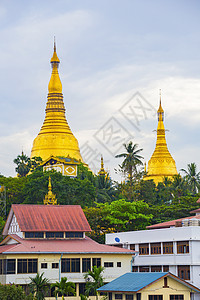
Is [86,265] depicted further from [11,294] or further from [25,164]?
[25,164]

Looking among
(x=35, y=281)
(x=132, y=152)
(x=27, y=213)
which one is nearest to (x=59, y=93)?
(x=132, y=152)

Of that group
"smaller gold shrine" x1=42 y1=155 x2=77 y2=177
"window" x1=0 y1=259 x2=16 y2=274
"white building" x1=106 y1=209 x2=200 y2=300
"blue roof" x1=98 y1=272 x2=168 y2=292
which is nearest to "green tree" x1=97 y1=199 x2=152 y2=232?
"white building" x1=106 y1=209 x2=200 y2=300

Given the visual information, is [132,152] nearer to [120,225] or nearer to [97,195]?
[97,195]

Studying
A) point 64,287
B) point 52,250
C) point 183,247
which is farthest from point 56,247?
point 183,247

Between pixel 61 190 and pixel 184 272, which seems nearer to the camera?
pixel 184 272

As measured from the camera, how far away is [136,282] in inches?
1921

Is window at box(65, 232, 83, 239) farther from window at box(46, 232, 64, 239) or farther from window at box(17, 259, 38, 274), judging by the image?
window at box(17, 259, 38, 274)

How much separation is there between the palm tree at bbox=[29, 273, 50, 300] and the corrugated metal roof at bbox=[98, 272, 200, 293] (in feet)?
14.9

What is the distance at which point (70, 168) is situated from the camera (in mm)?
100312

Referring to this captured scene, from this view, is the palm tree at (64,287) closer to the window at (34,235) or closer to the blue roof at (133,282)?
the blue roof at (133,282)

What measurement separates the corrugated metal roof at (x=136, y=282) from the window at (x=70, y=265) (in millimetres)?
5387

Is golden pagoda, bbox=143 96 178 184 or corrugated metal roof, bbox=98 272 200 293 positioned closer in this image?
corrugated metal roof, bbox=98 272 200 293

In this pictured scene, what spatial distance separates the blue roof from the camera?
47.6 metres

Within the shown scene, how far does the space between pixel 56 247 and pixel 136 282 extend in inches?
381
